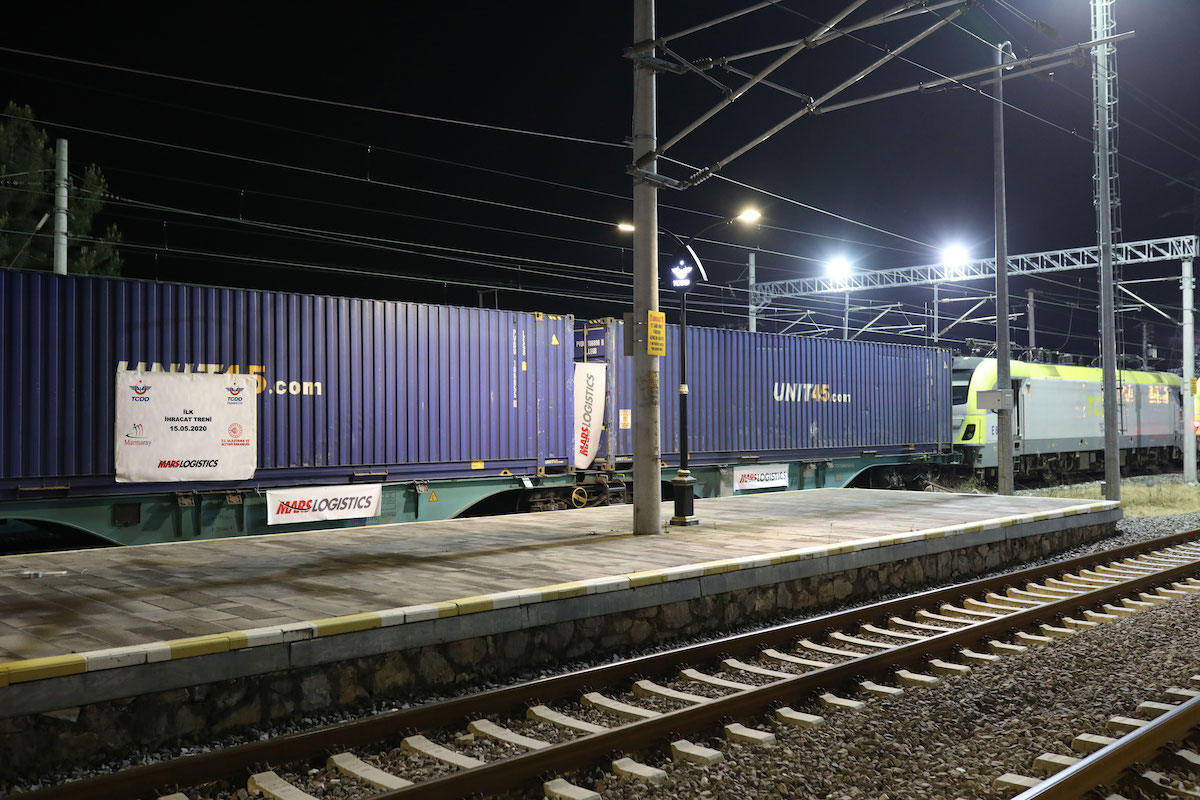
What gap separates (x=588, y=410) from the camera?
49.6ft

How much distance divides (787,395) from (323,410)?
32.3 feet

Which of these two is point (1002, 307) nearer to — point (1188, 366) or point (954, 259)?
point (1188, 366)

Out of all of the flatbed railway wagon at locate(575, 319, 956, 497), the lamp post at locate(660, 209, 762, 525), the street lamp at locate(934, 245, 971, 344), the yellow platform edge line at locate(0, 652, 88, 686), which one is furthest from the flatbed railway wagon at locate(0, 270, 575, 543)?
the street lamp at locate(934, 245, 971, 344)

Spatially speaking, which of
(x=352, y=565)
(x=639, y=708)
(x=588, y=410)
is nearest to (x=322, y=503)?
(x=352, y=565)

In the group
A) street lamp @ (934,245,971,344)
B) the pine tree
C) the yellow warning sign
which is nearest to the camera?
the yellow warning sign

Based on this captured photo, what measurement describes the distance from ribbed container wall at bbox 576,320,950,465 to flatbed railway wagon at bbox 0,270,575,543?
2159 mm

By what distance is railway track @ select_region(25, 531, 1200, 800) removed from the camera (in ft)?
14.4

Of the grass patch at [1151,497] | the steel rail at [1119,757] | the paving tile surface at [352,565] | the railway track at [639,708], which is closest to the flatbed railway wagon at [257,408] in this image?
the paving tile surface at [352,565]

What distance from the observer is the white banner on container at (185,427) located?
1063 centimetres

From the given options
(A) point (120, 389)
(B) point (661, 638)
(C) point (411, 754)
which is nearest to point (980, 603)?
(B) point (661, 638)

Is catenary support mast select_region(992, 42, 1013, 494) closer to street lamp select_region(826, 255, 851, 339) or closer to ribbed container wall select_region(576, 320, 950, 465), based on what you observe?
ribbed container wall select_region(576, 320, 950, 465)

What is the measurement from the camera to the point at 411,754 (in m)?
4.86

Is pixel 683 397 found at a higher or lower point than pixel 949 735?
higher

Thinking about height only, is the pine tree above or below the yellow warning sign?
above
